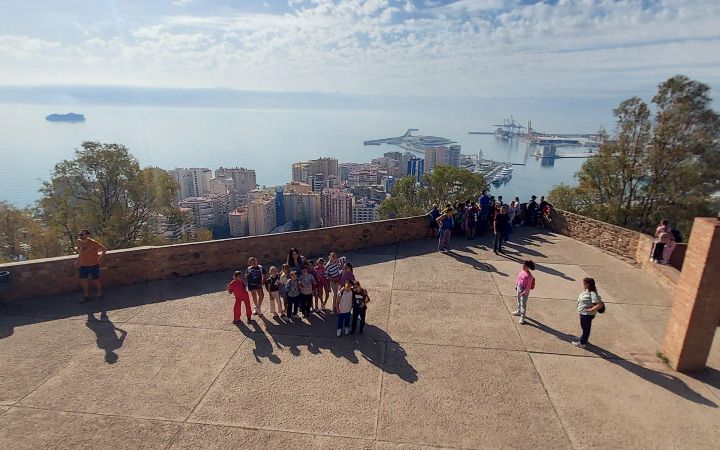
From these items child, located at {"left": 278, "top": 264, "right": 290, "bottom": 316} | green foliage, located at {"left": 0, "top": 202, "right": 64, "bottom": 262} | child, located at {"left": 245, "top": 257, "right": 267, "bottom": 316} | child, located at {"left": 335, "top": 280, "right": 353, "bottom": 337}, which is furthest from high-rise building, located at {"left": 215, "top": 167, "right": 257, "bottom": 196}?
child, located at {"left": 335, "top": 280, "right": 353, "bottom": 337}

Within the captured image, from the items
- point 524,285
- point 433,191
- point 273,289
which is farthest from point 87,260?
point 433,191

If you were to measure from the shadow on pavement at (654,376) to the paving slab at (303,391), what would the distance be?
11.5 feet

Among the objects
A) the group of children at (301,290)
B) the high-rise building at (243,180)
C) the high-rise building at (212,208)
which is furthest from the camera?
the high-rise building at (243,180)

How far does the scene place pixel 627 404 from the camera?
491 cm

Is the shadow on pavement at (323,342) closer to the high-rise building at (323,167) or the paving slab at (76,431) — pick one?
the paving slab at (76,431)

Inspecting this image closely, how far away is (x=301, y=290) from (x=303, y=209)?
67.9 metres

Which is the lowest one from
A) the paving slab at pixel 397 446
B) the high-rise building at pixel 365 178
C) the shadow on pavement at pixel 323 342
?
the high-rise building at pixel 365 178

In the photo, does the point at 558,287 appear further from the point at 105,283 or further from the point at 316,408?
the point at 105,283

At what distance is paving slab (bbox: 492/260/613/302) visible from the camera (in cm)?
820

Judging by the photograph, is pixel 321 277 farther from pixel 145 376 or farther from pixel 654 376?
pixel 654 376

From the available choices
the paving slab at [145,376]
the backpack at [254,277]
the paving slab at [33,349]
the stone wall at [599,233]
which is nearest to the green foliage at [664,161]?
the stone wall at [599,233]

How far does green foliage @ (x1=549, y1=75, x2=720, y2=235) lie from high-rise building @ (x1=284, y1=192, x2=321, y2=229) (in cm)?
5362

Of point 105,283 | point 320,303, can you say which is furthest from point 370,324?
point 105,283

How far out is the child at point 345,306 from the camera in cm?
624
